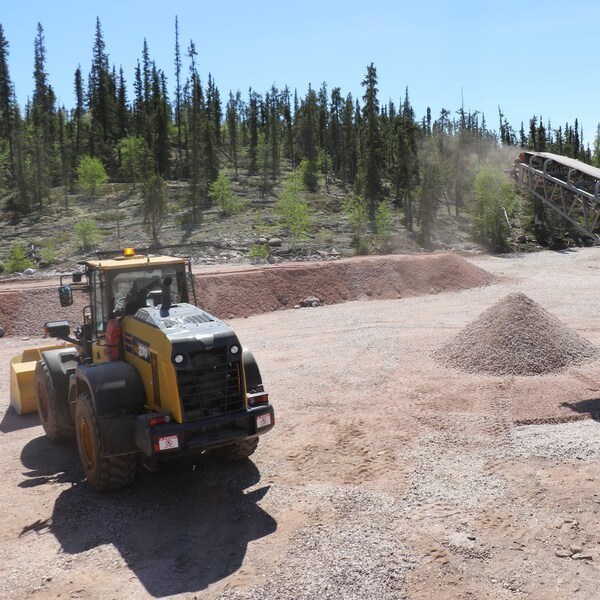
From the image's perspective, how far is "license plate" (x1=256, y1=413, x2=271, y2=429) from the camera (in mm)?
8172

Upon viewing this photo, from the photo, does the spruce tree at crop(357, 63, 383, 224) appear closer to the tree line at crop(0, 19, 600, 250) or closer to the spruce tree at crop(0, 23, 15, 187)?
the tree line at crop(0, 19, 600, 250)

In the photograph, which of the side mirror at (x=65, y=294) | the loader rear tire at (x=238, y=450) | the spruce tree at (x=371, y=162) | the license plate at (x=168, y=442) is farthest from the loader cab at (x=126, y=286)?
the spruce tree at (x=371, y=162)

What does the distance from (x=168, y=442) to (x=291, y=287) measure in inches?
792

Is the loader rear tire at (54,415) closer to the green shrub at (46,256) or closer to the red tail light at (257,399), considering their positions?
the red tail light at (257,399)

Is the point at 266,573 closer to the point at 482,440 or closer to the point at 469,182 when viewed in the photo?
the point at 482,440

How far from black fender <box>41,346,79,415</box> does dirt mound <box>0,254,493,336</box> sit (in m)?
11.8


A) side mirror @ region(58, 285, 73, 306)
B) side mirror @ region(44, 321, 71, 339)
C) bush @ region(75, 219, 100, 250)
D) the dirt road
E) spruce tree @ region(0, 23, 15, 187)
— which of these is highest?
spruce tree @ region(0, 23, 15, 187)

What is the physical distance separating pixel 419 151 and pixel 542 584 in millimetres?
65191

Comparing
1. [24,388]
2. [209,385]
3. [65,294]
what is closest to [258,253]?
[24,388]

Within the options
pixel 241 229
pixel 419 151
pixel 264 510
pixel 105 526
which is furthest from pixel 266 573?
pixel 419 151

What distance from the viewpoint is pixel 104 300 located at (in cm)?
929

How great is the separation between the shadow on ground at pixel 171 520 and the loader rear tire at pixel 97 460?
232mm

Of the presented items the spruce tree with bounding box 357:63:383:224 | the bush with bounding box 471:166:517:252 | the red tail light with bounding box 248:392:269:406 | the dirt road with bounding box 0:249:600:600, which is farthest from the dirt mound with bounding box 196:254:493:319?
the spruce tree with bounding box 357:63:383:224

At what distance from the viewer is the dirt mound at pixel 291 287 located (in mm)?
22422
